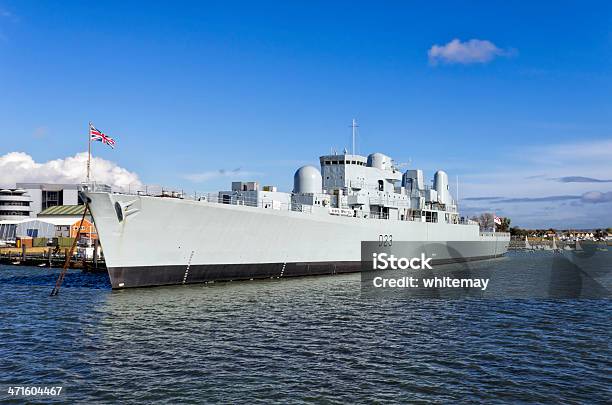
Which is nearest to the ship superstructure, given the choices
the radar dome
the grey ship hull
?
the radar dome

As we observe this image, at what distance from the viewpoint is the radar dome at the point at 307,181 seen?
3572 cm

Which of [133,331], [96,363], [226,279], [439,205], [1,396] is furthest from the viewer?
[439,205]

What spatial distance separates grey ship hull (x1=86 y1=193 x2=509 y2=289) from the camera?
2300 cm

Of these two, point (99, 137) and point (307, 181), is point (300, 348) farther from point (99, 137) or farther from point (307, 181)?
point (307, 181)

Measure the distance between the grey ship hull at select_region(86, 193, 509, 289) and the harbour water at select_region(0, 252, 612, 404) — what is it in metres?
2.03

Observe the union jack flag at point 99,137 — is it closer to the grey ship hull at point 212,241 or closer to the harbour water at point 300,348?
the grey ship hull at point 212,241

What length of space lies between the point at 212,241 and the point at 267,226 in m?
3.58

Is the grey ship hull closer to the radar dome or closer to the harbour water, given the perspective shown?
the harbour water

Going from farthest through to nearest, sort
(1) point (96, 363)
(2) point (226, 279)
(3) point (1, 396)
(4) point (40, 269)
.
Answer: (4) point (40, 269), (2) point (226, 279), (1) point (96, 363), (3) point (1, 396)

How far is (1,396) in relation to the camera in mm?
10086

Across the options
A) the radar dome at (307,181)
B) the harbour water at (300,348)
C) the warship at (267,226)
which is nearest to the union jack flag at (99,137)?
the warship at (267,226)

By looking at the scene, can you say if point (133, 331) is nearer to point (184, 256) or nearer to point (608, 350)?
point (184, 256)

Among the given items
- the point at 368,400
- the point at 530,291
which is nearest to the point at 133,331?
the point at 368,400

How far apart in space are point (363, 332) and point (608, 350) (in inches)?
289
